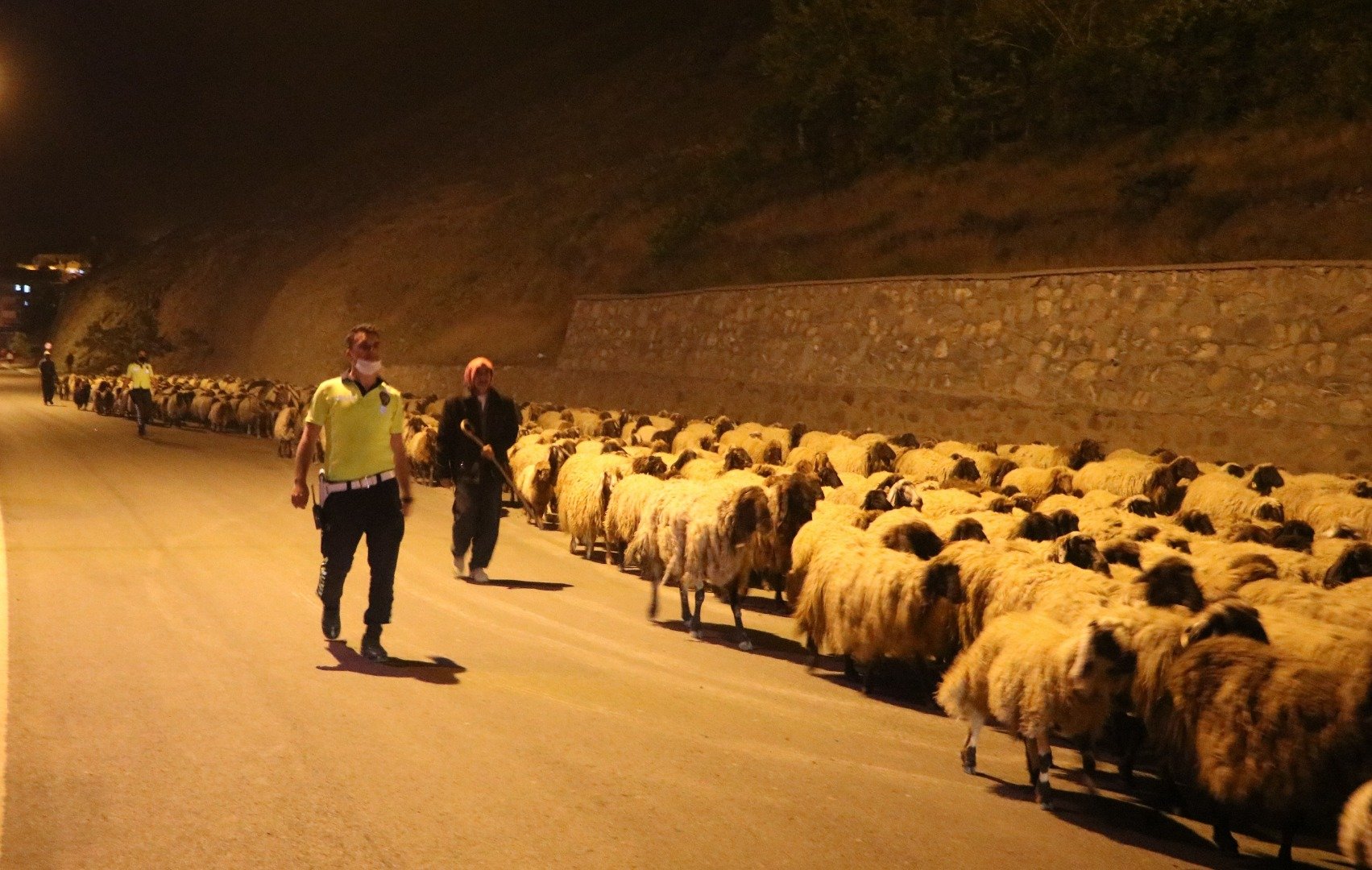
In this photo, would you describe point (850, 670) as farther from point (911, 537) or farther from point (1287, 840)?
point (1287, 840)

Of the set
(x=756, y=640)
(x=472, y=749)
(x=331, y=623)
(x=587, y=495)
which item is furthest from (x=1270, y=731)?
(x=587, y=495)

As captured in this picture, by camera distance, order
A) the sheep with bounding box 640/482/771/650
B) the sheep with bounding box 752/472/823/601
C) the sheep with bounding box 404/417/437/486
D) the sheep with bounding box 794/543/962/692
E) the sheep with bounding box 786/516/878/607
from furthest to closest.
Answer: the sheep with bounding box 404/417/437/486
the sheep with bounding box 752/472/823/601
the sheep with bounding box 640/482/771/650
the sheep with bounding box 786/516/878/607
the sheep with bounding box 794/543/962/692

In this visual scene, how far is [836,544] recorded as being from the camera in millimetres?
9539

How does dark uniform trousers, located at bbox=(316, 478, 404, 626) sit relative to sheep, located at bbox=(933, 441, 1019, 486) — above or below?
below

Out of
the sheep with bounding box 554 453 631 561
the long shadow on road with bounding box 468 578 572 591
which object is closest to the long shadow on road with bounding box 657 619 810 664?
the long shadow on road with bounding box 468 578 572 591

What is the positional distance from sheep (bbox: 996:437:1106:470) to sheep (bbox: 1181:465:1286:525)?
2.20 m

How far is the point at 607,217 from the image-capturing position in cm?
5531

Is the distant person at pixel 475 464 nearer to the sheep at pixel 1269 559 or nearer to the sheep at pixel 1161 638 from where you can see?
the sheep at pixel 1269 559

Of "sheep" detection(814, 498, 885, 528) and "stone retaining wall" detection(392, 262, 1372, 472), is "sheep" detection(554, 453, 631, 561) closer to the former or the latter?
"sheep" detection(814, 498, 885, 528)

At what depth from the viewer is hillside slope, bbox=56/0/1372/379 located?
1069 inches

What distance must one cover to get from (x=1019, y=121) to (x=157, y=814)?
36825 millimetres

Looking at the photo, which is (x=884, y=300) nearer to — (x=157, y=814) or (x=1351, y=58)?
(x=1351, y=58)

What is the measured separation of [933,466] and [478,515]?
6.88m

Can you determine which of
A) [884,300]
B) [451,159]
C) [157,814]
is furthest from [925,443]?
[451,159]
